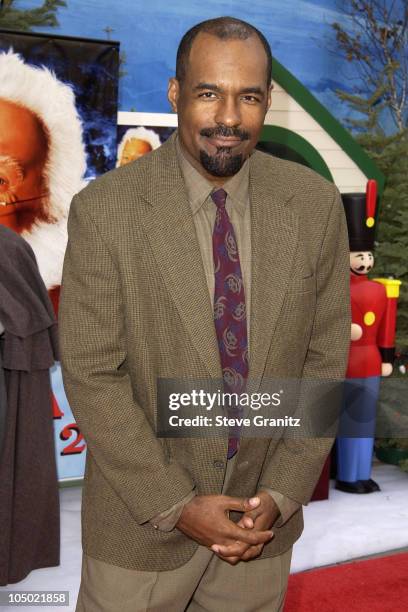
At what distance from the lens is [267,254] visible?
182cm

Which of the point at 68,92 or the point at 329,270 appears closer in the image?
the point at 329,270

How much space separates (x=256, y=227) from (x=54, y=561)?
257 cm

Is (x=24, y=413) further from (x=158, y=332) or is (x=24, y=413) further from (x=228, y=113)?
(x=228, y=113)

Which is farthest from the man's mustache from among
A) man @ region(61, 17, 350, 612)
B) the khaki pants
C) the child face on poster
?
the child face on poster

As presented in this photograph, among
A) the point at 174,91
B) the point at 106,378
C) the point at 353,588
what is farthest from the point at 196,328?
the point at 353,588

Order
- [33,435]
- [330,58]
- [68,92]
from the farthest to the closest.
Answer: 1. [330,58]
2. [68,92]
3. [33,435]

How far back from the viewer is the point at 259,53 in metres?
1.74

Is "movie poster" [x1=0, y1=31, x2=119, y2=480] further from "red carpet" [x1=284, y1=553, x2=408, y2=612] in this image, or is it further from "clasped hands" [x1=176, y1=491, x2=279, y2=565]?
"clasped hands" [x1=176, y1=491, x2=279, y2=565]

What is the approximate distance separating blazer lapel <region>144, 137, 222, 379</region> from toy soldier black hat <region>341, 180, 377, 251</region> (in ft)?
10.3

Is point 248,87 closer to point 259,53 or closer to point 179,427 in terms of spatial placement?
point 259,53

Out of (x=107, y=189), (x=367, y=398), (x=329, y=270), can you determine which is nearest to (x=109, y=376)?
(x=107, y=189)

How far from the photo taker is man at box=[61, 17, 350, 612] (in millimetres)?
1711

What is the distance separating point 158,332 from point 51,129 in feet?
10.4

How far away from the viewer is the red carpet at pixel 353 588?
3602 millimetres
